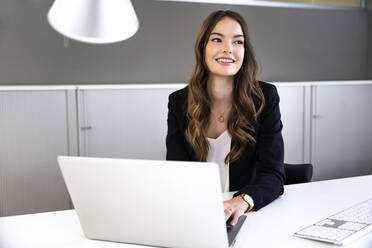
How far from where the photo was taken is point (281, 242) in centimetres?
130

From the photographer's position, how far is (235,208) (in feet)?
4.99

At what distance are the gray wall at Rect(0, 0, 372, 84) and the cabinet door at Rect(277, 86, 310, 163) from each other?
515 millimetres

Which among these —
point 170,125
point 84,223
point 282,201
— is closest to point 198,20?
point 170,125

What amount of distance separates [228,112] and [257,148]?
22 centimetres

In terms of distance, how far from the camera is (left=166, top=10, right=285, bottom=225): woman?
2031 millimetres

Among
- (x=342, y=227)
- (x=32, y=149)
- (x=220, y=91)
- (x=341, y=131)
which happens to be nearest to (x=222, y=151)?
(x=220, y=91)

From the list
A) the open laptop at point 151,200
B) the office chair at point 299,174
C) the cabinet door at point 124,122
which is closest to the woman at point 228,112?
the office chair at point 299,174

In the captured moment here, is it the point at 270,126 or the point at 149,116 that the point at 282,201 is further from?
the point at 149,116

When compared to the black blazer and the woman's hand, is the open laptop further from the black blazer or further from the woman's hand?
the black blazer

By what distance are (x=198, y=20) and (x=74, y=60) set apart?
1221mm

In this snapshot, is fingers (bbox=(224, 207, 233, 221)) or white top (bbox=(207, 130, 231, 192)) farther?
white top (bbox=(207, 130, 231, 192))

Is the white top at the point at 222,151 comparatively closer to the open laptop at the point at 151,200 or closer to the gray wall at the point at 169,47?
the open laptop at the point at 151,200

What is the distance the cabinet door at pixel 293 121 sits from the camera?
13.6 feet

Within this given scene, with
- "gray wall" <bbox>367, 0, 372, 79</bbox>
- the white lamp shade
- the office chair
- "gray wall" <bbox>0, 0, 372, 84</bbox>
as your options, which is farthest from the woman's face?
"gray wall" <bbox>367, 0, 372, 79</bbox>
